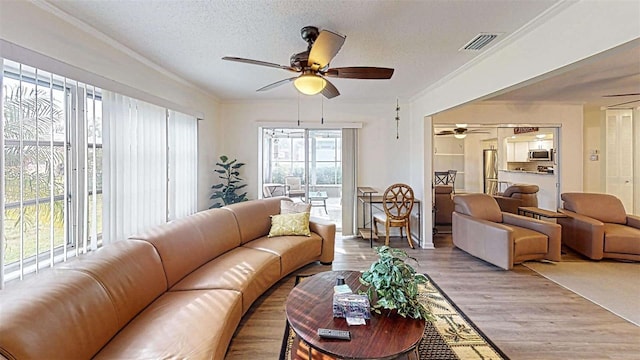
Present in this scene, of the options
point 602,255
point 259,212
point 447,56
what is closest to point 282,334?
point 259,212

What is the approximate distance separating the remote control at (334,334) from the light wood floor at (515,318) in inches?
28.1

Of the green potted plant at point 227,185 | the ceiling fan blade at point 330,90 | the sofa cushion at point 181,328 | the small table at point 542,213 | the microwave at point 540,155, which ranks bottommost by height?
the sofa cushion at point 181,328

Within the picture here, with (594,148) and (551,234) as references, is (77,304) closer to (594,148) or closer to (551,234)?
(551,234)

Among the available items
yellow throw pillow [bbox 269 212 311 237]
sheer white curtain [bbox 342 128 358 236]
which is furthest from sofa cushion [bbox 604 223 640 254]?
yellow throw pillow [bbox 269 212 311 237]

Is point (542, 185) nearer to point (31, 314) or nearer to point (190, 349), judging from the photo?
point (190, 349)

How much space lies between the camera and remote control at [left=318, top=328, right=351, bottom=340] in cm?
167

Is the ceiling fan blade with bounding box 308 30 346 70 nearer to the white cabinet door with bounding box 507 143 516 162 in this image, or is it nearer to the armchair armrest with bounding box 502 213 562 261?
the armchair armrest with bounding box 502 213 562 261

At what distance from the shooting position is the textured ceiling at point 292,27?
210cm

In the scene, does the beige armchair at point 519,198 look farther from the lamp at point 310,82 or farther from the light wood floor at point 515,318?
the lamp at point 310,82

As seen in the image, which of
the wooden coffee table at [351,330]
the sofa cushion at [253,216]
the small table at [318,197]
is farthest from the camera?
the small table at [318,197]

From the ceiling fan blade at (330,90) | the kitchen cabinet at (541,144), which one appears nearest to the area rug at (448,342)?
the ceiling fan blade at (330,90)

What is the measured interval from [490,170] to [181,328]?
10.0 m

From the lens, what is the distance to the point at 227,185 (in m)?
5.54

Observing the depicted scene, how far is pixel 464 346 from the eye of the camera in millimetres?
2254
